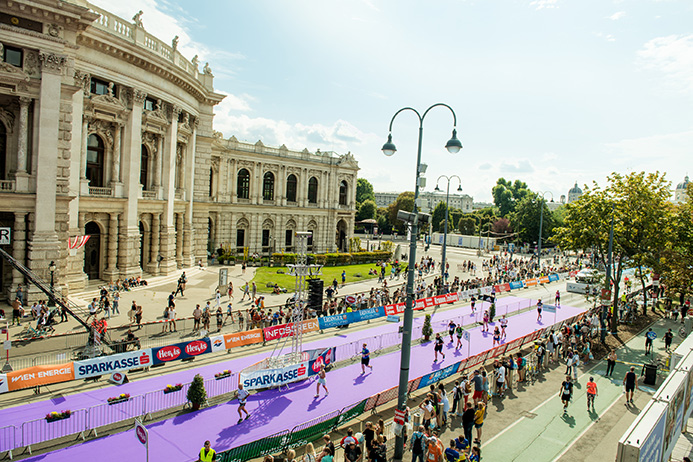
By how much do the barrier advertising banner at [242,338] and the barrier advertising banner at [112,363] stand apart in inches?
145

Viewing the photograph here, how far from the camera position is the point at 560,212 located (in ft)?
311

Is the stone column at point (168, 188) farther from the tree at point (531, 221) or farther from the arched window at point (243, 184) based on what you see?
the tree at point (531, 221)

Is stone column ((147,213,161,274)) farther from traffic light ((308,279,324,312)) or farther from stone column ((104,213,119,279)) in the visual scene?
traffic light ((308,279,324,312))

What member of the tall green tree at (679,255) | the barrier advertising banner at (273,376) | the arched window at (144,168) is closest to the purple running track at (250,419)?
the barrier advertising banner at (273,376)

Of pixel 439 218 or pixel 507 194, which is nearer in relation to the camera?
pixel 439 218

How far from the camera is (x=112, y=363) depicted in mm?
15883

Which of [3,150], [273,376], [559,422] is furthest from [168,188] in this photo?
[559,422]

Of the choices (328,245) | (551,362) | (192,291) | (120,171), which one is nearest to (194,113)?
(120,171)

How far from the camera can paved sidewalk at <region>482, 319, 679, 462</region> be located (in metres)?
12.5

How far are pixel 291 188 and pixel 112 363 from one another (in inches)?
1825

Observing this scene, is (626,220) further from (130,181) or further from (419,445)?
(130,181)

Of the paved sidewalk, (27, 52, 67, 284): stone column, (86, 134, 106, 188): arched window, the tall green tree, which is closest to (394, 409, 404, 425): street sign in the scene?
the paved sidewalk

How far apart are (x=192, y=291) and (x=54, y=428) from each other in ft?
65.9

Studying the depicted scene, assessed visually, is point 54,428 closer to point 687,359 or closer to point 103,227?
point 687,359
